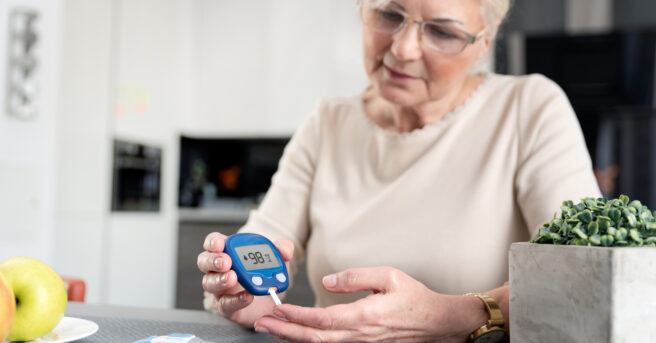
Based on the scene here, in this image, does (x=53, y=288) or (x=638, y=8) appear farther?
(x=638, y=8)

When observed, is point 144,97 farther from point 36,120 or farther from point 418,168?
point 418,168

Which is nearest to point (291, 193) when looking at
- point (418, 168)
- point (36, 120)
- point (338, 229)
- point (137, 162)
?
point (338, 229)

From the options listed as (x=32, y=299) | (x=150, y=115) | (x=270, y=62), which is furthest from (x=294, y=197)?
(x=270, y=62)

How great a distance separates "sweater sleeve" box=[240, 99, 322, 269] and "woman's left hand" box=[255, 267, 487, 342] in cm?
48

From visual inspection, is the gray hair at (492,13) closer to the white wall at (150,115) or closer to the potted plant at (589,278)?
the potted plant at (589,278)

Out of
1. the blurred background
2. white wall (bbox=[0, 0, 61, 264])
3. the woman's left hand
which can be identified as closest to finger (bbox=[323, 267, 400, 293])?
the woman's left hand

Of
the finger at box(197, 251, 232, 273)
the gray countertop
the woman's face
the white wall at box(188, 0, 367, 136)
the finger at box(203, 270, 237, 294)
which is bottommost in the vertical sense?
the gray countertop

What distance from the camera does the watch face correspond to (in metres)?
0.74

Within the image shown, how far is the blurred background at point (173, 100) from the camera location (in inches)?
113

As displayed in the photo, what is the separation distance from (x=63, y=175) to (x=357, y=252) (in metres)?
2.44

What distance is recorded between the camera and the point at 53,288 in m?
0.66

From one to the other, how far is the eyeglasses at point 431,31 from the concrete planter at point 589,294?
1.79 ft

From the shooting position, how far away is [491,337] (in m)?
0.75

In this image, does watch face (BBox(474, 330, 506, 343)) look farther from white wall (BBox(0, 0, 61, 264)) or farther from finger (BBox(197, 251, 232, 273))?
white wall (BBox(0, 0, 61, 264))
